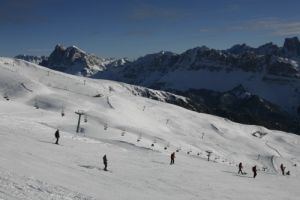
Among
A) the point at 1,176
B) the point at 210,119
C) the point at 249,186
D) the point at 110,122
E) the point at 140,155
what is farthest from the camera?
the point at 210,119

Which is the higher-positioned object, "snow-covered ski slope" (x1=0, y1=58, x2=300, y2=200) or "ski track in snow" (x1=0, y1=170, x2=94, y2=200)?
"ski track in snow" (x1=0, y1=170, x2=94, y2=200)

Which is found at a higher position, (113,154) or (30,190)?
(30,190)

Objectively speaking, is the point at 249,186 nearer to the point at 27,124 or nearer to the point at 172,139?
the point at 27,124

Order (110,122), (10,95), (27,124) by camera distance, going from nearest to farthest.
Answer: (27,124), (110,122), (10,95)

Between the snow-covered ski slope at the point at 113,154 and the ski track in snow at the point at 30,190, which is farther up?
the ski track in snow at the point at 30,190

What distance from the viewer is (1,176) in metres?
28.6

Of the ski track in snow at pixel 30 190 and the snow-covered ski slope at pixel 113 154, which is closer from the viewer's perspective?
the ski track in snow at pixel 30 190

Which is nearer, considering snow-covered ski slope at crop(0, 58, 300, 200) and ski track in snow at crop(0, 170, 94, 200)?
ski track in snow at crop(0, 170, 94, 200)

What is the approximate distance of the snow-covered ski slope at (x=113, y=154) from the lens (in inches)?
1317

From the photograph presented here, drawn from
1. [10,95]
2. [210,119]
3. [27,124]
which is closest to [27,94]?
[10,95]

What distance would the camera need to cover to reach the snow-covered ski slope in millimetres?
33450

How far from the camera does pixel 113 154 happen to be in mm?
52188

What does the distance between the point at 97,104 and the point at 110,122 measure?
17.6 m

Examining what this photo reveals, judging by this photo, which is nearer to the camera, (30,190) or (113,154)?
(30,190)
